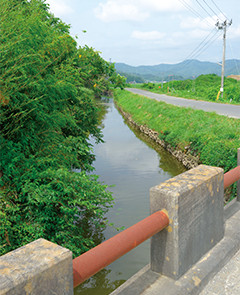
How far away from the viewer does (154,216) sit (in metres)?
2.20

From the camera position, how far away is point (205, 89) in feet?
125

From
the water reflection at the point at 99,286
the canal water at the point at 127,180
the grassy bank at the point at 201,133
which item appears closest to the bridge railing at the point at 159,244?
the canal water at the point at 127,180

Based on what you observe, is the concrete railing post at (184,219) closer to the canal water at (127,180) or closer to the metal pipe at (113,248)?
the metal pipe at (113,248)

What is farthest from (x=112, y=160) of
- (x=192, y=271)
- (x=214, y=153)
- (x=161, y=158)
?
(x=192, y=271)

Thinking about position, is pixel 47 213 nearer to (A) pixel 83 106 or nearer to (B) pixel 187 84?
(A) pixel 83 106

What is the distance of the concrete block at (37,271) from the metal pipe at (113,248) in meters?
0.14

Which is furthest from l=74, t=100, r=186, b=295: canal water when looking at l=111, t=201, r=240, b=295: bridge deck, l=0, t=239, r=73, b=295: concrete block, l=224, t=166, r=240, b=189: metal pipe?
l=0, t=239, r=73, b=295: concrete block

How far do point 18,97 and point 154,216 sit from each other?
134 inches

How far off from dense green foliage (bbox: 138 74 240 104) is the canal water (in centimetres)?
1284

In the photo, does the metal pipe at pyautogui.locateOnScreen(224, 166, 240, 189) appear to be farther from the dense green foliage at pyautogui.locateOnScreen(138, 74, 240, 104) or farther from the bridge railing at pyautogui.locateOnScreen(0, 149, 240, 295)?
the dense green foliage at pyautogui.locateOnScreen(138, 74, 240, 104)

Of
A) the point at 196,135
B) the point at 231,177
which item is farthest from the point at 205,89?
the point at 231,177

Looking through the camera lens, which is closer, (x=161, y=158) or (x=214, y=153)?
(x=214, y=153)

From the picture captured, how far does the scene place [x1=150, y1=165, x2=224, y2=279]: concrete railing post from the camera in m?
2.26

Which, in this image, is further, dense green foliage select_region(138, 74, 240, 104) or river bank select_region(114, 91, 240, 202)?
dense green foliage select_region(138, 74, 240, 104)
